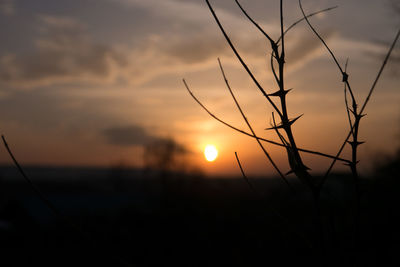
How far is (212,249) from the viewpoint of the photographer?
1165 cm

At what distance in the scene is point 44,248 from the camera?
14.0 m

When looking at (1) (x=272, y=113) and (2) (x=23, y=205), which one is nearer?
(1) (x=272, y=113)

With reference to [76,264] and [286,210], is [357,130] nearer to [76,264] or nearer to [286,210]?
[76,264]

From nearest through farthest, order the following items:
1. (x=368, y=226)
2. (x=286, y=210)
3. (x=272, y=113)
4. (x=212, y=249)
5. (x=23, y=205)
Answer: (x=272, y=113) → (x=368, y=226) → (x=212, y=249) → (x=286, y=210) → (x=23, y=205)

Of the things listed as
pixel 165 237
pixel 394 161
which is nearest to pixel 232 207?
pixel 165 237

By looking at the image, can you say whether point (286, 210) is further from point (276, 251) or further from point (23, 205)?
point (23, 205)

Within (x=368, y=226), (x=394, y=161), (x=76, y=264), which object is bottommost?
(x=76, y=264)

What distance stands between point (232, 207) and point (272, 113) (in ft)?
59.6

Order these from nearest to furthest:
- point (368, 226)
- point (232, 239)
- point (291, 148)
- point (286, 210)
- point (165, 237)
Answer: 1. point (291, 148)
2. point (368, 226)
3. point (232, 239)
4. point (165, 237)
5. point (286, 210)

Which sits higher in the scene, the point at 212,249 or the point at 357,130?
the point at 357,130

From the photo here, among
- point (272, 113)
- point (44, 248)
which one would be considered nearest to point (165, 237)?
point (44, 248)

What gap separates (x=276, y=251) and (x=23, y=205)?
2364cm

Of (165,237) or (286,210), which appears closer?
(165,237)

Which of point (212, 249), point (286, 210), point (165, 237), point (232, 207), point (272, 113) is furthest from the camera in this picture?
point (232, 207)
